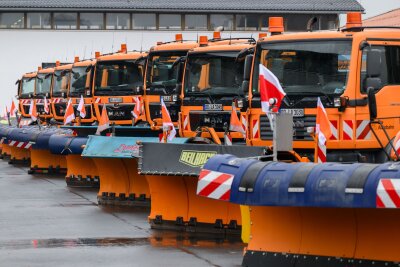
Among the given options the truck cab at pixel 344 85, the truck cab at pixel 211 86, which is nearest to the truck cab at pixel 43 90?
the truck cab at pixel 211 86

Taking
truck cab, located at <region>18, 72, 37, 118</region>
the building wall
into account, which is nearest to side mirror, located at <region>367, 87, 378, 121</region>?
truck cab, located at <region>18, 72, 37, 118</region>

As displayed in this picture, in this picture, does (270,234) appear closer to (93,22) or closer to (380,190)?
(380,190)

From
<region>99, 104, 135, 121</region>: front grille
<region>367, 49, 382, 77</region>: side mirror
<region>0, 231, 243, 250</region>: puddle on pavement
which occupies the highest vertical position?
<region>367, 49, 382, 77</region>: side mirror

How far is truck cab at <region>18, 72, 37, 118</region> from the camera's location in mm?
44500

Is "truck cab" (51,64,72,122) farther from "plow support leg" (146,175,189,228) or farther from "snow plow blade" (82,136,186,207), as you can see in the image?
"plow support leg" (146,175,189,228)

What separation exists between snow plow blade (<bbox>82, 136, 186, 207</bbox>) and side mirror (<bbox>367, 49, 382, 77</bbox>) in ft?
16.5

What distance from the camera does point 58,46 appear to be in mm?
61875

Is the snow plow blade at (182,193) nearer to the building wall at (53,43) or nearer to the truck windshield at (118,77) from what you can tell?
the truck windshield at (118,77)

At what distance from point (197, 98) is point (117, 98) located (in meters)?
10.0

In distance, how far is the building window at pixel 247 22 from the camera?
61656 millimetres

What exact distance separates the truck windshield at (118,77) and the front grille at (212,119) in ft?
28.8

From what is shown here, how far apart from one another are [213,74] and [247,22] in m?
41.3

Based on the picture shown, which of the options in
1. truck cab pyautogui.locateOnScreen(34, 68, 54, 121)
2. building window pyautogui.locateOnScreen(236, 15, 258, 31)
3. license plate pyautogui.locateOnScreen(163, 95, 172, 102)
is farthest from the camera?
building window pyautogui.locateOnScreen(236, 15, 258, 31)

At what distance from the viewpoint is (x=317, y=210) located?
1107cm
